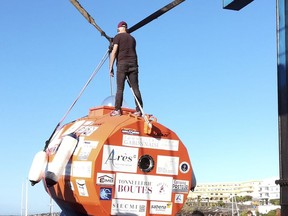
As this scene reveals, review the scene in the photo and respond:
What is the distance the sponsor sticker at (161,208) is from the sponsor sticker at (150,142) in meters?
0.74

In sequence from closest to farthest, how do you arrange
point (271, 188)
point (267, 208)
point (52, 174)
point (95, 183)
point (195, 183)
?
point (95, 183)
point (52, 174)
point (195, 183)
point (267, 208)
point (271, 188)

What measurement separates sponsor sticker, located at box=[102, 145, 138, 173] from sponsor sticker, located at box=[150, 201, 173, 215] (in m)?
0.59

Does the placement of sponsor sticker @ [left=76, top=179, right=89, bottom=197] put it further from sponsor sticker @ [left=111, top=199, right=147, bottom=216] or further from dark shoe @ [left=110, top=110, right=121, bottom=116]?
dark shoe @ [left=110, top=110, right=121, bottom=116]

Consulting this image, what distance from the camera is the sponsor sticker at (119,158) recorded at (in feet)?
22.8

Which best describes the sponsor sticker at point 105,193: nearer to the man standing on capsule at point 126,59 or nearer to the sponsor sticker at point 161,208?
the sponsor sticker at point 161,208

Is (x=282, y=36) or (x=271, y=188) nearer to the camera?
(x=282, y=36)

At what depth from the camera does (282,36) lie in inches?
324

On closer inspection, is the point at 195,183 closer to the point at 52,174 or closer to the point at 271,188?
the point at 52,174

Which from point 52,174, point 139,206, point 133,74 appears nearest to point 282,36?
point 133,74

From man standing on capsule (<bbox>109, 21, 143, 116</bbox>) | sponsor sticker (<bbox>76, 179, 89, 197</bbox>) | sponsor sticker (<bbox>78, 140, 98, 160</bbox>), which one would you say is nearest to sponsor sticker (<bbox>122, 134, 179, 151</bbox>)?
sponsor sticker (<bbox>78, 140, 98, 160</bbox>)

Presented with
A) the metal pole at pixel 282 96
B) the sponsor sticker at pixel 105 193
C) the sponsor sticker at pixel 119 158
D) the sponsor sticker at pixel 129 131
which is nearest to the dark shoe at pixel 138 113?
Result: the sponsor sticker at pixel 129 131

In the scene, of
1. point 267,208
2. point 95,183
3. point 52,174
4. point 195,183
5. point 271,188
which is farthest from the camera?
point 271,188

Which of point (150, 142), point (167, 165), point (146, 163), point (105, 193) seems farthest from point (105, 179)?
point (167, 165)

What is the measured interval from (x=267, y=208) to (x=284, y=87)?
341ft
